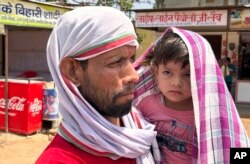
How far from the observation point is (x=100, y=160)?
1247 millimetres

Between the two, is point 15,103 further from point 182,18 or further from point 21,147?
point 182,18

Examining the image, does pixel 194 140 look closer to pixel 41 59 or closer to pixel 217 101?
pixel 217 101

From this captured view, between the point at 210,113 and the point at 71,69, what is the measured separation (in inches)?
22.6

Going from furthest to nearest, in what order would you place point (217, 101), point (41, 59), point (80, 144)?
1. point (41, 59)
2. point (217, 101)
3. point (80, 144)

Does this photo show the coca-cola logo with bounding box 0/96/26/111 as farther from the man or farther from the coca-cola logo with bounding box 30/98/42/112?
the man

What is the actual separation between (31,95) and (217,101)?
238 inches

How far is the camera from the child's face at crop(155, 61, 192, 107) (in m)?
1.63

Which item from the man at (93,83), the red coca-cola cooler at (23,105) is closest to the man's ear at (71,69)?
the man at (93,83)

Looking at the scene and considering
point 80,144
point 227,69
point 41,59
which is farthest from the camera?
point 227,69

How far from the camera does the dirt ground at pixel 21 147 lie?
605 centimetres

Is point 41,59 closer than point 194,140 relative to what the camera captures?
No

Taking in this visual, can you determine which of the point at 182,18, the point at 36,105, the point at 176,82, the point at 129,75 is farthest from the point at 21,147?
the point at 182,18

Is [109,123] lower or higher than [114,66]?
lower

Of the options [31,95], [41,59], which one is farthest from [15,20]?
[41,59]
